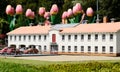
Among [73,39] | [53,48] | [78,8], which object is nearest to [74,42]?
[73,39]

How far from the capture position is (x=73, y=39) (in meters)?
84.0

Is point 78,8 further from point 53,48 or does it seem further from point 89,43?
point 89,43

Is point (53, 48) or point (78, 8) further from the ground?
point (78, 8)

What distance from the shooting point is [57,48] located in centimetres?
8700

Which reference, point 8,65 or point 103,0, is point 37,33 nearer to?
point 103,0

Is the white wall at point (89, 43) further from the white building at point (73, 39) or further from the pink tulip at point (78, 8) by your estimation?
the pink tulip at point (78, 8)

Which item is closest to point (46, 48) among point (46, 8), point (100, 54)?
point (100, 54)

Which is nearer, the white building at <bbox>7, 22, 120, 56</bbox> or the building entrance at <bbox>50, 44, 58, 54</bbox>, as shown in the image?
the white building at <bbox>7, 22, 120, 56</bbox>

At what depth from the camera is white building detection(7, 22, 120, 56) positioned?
252ft

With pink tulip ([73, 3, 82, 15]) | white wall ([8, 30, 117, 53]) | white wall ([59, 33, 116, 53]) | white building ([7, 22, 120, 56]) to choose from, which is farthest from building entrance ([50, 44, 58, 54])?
pink tulip ([73, 3, 82, 15])

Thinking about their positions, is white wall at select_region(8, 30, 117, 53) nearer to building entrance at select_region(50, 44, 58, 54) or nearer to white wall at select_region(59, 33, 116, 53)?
white wall at select_region(59, 33, 116, 53)

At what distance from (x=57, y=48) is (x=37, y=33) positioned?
679 centimetres

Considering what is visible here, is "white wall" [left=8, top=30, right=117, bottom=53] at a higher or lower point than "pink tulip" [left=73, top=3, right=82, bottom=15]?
Answer: lower

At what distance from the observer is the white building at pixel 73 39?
7681 cm
